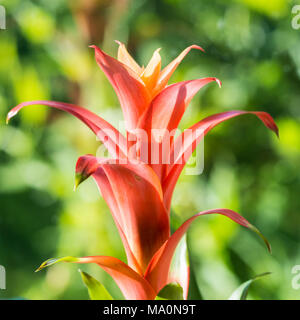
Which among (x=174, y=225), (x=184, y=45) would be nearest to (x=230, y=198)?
(x=184, y=45)

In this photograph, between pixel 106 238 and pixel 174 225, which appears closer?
pixel 174 225

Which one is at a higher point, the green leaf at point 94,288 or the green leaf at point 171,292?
the green leaf at point 171,292

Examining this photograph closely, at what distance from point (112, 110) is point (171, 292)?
100 centimetres

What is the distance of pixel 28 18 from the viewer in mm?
1379

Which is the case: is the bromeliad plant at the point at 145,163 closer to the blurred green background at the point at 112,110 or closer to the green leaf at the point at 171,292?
the green leaf at the point at 171,292

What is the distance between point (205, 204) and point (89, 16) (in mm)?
715

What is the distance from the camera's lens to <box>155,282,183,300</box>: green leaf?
35cm

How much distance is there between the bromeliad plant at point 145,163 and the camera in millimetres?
339

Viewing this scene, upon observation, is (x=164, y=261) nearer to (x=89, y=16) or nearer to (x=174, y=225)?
(x=174, y=225)

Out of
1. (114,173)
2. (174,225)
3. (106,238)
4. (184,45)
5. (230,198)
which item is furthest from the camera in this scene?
(184,45)

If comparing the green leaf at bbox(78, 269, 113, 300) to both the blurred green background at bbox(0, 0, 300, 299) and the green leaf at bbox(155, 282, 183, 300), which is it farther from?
the blurred green background at bbox(0, 0, 300, 299)

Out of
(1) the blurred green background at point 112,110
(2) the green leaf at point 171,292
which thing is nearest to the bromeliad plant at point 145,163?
(2) the green leaf at point 171,292

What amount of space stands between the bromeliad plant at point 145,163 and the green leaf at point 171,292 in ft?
0.04

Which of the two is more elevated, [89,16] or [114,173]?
[89,16]
